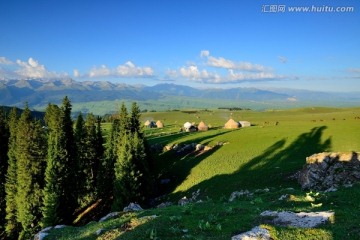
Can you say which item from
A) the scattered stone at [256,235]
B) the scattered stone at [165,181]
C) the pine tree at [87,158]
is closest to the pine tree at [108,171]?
the pine tree at [87,158]

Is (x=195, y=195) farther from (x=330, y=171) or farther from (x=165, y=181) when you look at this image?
(x=330, y=171)

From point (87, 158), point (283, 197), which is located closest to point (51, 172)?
point (87, 158)

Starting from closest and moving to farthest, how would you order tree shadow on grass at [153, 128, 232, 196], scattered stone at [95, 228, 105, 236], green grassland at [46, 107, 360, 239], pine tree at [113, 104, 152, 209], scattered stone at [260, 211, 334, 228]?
scattered stone at [260, 211, 334, 228] → green grassland at [46, 107, 360, 239] → scattered stone at [95, 228, 105, 236] → pine tree at [113, 104, 152, 209] → tree shadow on grass at [153, 128, 232, 196]

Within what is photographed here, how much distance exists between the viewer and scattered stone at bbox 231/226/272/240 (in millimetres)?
16641

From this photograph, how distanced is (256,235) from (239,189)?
100ft

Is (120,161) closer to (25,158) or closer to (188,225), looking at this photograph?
(25,158)

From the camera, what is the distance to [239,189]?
46812 millimetres

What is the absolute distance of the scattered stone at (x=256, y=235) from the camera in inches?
655

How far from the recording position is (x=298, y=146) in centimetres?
6488

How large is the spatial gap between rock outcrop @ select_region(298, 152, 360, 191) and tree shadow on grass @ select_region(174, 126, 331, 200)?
3.15 meters

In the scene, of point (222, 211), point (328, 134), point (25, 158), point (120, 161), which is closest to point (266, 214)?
point (222, 211)

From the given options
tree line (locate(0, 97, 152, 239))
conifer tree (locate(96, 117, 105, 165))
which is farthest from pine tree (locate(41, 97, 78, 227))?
conifer tree (locate(96, 117, 105, 165))

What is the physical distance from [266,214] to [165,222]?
22.4 ft

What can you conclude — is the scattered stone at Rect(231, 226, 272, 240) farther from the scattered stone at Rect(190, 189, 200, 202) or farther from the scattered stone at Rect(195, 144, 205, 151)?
the scattered stone at Rect(195, 144, 205, 151)
